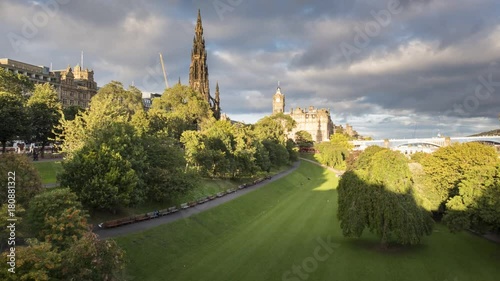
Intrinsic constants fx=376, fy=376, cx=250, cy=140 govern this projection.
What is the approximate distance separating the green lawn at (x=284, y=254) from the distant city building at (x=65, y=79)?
83090 mm

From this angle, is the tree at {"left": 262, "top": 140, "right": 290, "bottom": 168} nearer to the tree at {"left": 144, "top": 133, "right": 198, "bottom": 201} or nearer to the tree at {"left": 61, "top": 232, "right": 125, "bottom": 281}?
the tree at {"left": 144, "top": 133, "right": 198, "bottom": 201}

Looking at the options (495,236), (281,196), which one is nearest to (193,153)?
(281,196)

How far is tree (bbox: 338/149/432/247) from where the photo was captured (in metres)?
32.0

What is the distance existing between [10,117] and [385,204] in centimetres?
4430

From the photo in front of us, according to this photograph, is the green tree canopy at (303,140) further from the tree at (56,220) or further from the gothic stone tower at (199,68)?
the tree at (56,220)

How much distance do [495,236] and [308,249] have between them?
19506 millimetres

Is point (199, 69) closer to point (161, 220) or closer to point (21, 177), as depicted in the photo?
point (161, 220)

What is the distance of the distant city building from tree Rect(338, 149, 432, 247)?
93467 millimetres

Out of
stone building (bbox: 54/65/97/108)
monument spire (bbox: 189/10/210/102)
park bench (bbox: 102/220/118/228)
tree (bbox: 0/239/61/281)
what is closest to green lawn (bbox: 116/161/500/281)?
park bench (bbox: 102/220/118/228)

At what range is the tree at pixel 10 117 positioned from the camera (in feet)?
151

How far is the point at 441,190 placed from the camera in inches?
1592

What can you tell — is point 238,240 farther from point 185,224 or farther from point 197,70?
point 197,70

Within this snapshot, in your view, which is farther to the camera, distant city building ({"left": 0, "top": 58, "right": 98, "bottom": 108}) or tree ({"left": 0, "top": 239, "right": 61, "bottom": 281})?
distant city building ({"left": 0, "top": 58, "right": 98, "bottom": 108})

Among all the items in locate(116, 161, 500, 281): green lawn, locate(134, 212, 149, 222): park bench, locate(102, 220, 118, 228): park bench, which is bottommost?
locate(116, 161, 500, 281): green lawn
